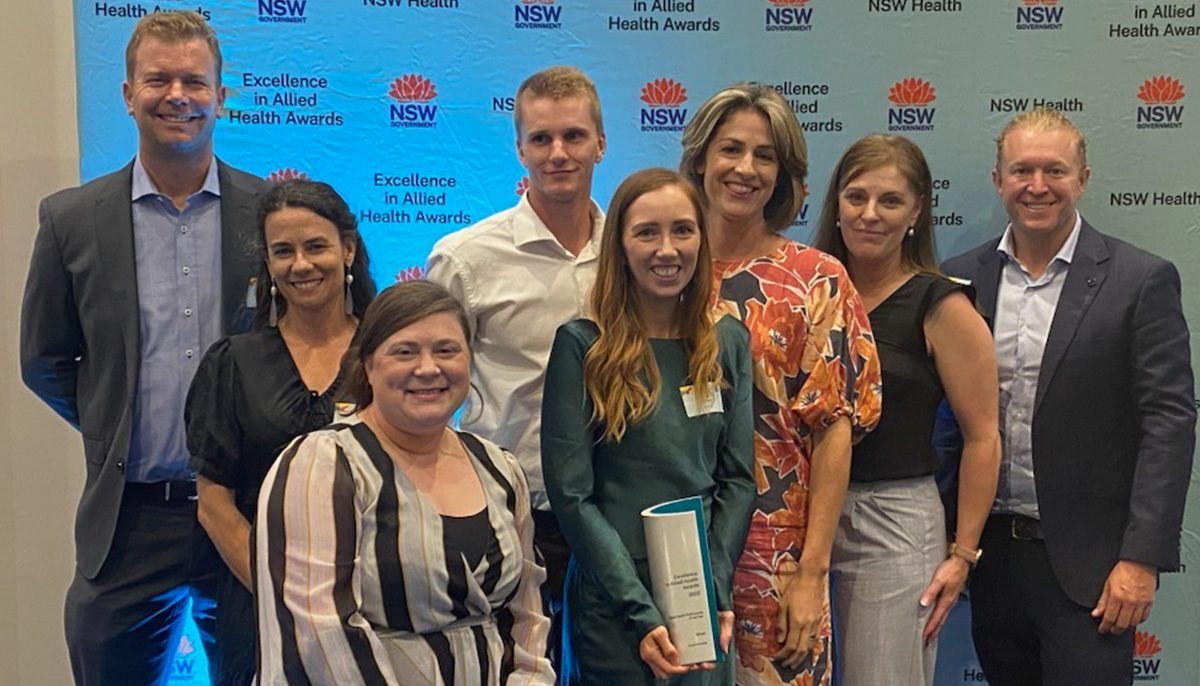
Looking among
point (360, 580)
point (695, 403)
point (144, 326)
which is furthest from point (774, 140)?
point (144, 326)

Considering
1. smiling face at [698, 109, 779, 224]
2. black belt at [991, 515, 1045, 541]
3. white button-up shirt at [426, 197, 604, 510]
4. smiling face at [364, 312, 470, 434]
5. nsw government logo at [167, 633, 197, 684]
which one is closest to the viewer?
smiling face at [364, 312, 470, 434]

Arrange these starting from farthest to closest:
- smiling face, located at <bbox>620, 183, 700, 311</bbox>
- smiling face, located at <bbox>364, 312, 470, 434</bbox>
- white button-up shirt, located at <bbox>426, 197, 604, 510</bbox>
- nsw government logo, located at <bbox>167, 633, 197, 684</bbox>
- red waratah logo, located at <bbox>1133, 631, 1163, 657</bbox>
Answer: red waratah logo, located at <bbox>1133, 631, 1163, 657</bbox> < nsw government logo, located at <bbox>167, 633, 197, 684</bbox> < white button-up shirt, located at <bbox>426, 197, 604, 510</bbox> < smiling face, located at <bbox>620, 183, 700, 311</bbox> < smiling face, located at <bbox>364, 312, 470, 434</bbox>

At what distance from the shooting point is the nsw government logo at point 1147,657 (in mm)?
3520

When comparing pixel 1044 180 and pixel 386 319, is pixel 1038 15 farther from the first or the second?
pixel 386 319

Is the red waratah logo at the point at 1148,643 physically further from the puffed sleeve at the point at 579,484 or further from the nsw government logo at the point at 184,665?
the nsw government logo at the point at 184,665

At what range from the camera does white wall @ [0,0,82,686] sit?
10.6ft

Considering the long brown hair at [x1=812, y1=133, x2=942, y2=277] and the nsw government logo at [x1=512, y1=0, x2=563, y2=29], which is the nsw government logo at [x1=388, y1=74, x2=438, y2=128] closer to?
the nsw government logo at [x1=512, y1=0, x2=563, y2=29]

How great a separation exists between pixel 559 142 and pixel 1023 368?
4.64 ft

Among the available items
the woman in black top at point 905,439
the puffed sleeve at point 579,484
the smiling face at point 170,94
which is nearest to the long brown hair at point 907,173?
the woman in black top at point 905,439

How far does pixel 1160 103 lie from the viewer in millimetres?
3420

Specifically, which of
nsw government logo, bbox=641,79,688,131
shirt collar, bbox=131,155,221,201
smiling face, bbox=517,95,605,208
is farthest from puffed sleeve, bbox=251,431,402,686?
nsw government logo, bbox=641,79,688,131

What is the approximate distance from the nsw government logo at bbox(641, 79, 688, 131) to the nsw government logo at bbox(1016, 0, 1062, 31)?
112 cm

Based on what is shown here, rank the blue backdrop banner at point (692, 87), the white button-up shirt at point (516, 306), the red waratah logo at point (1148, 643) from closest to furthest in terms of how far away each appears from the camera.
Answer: the white button-up shirt at point (516, 306), the blue backdrop banner at point (692, 87), the red waratah logo at point (1148, 643)

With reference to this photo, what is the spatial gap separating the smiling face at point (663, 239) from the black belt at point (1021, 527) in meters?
1.31
